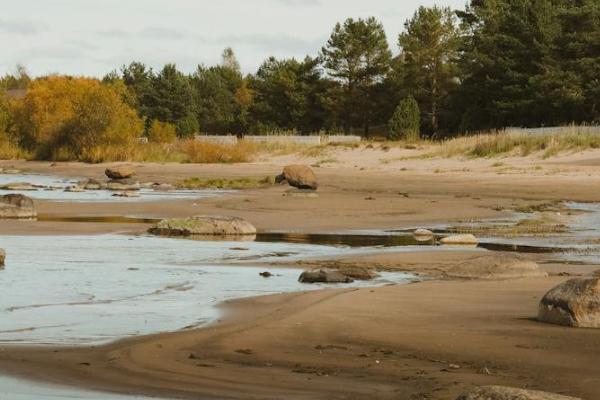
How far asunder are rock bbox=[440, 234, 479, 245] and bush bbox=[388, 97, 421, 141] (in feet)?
144

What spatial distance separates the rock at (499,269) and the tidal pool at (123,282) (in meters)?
0.77

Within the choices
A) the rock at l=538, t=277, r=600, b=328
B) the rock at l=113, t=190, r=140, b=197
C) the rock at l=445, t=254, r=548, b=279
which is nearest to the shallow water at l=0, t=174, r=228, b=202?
the rock at l=113, t=190, r=140, b=197

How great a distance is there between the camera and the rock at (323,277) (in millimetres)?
12648

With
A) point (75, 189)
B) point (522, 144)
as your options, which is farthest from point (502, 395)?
point (522, 144)

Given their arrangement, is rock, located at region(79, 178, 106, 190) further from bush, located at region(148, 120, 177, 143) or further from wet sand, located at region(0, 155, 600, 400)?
bush, located at region(148, 120, 177, 143)

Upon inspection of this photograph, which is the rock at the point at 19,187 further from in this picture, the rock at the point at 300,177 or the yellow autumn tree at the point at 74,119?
the yellow autumn tree at the point at 74,119

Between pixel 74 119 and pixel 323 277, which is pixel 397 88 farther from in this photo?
pixel 323 277

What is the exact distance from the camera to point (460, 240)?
17.9 m

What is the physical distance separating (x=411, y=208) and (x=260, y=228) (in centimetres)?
586

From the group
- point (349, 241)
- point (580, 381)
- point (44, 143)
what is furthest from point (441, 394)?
point (44, 143)

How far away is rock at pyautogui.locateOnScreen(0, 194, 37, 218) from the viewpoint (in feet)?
74.1

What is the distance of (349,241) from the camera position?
61.2 ft

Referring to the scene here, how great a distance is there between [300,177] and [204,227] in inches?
547

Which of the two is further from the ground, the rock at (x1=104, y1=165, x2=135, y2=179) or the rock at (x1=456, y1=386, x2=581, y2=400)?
the rock at (x1=456, y1=386, x2=581, y2=400)
